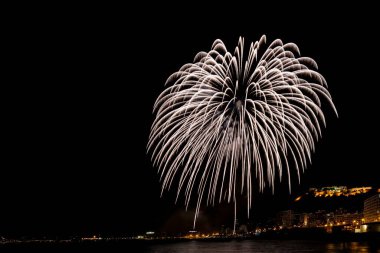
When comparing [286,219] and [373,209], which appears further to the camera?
[286,219]

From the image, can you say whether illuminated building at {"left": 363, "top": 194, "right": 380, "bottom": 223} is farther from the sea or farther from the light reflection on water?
the light reflection on water

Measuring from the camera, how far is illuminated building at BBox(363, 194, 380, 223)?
4548 inches

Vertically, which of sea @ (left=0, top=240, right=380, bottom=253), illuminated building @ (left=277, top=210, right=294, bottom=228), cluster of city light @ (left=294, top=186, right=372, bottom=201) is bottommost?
sea @ (left=0, top=240, right=380, bottom=253)

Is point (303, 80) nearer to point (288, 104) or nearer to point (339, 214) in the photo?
point (288, 104)

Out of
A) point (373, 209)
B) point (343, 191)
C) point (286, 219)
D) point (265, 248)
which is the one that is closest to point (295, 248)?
point (265, 248)

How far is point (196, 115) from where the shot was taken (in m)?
30.2

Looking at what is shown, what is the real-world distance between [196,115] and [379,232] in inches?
3125

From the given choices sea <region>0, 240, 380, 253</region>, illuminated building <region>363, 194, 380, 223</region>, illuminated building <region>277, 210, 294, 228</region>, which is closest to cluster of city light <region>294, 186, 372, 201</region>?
illuminated building <region>277, 210, 294, 228</region>

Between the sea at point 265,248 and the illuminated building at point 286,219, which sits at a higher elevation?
the illuminated building at point 286,219

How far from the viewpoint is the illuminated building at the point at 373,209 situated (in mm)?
115531

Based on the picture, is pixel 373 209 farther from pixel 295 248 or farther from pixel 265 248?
pixel 295 248

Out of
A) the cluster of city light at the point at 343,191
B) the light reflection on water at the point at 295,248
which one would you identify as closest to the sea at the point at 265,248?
the light reflection on water at the point at 295,248

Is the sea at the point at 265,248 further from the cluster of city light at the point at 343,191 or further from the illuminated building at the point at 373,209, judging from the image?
the cluster of city light at the point at 343,191

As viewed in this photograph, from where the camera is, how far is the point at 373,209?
396 feet
